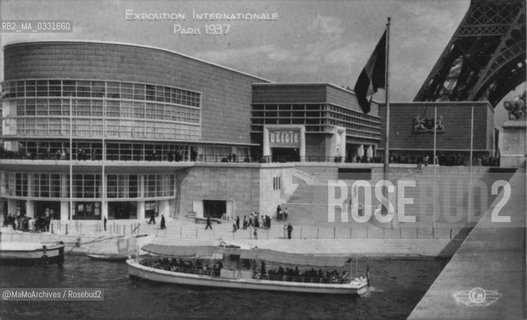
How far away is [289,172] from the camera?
65.4 metres

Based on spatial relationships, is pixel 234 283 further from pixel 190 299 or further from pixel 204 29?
pixel 204 29

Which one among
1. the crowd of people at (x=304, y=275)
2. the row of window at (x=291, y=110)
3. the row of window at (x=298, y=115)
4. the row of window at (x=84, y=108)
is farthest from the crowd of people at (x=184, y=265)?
the row of window at (x=291, y=110)

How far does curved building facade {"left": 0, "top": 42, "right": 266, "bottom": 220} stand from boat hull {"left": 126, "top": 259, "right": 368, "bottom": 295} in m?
13.7

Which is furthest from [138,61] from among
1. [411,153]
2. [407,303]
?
[411,153]

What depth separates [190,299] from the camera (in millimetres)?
38031

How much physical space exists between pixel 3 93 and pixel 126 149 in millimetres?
13137

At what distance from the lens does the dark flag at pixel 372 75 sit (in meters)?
47.0

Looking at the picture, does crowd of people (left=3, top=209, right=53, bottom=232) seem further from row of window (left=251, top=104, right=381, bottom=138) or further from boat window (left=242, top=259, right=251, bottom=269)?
row of window (left=251, top=104, right=381, bottom=138)

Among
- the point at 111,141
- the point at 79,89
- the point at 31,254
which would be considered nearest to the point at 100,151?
the point at 111,141

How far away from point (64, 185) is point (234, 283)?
23.5m

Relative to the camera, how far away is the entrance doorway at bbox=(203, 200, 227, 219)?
60.4m

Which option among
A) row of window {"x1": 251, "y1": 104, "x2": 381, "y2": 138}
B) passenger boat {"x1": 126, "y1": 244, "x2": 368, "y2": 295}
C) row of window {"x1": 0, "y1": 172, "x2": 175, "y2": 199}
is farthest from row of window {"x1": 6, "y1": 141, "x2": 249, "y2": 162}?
row of window {"x1": 251, "y1": 104, "x2": 381, "y2": 138}

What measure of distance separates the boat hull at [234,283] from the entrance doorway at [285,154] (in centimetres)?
3639

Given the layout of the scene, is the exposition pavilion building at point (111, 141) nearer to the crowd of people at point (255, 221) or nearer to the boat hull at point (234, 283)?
the crowd of people at point (255, 221)
